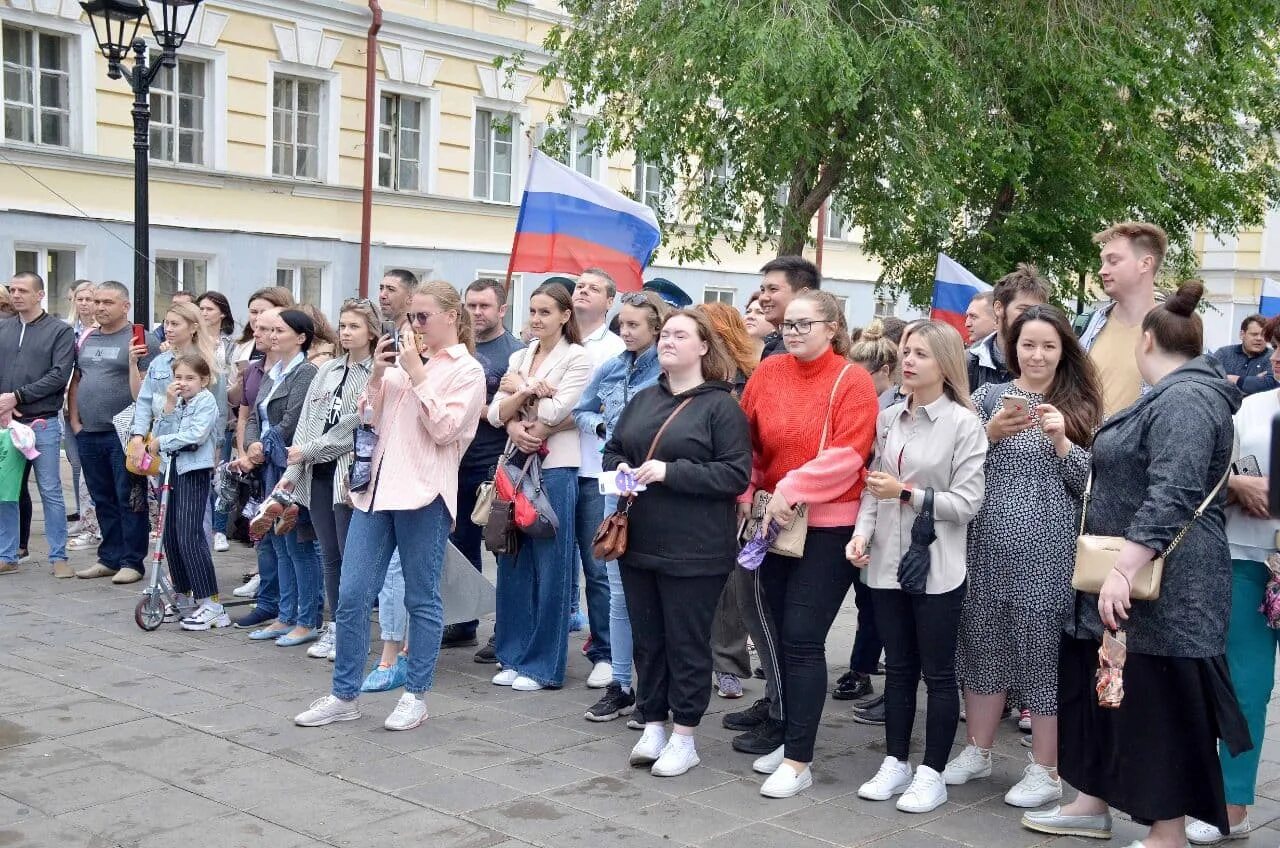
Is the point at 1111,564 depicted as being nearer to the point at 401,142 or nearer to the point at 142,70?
the point at 142,70

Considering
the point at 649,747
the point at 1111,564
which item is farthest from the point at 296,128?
the point at 1111,564

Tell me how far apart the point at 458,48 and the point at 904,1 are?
10439 millimetres

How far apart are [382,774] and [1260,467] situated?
3.58m

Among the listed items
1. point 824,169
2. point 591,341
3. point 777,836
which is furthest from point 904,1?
point 777,836

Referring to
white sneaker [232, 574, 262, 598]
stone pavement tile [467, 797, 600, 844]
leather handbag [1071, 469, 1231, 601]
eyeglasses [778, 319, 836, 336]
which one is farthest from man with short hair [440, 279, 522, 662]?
leather handbag [1071, 469, 1231, 601]

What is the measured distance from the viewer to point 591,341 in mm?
7367

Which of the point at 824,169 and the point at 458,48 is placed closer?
the point at 824,169

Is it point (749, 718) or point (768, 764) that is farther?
point (749, 718)

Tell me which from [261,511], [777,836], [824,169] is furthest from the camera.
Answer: [824,169]

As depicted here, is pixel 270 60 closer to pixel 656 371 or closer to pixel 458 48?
pixel 458 48

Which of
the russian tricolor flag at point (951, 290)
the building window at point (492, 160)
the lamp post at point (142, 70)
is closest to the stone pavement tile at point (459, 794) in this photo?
the russian tricolor flag at point (951, 290)

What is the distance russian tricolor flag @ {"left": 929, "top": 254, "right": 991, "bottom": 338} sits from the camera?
10.1 metres

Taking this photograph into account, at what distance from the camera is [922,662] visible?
18.4 feet

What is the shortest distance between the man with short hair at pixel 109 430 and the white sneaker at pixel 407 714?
3952 millimetres
